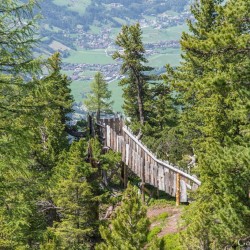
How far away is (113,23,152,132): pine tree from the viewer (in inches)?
1405

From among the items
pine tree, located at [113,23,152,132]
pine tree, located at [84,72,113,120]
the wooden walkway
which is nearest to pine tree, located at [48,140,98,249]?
the wooden walkway

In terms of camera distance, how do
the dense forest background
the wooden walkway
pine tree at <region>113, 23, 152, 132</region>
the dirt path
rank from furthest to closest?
pine tree at <region>113, 23, 152, 132</region>, the wooden walkway, the dirt path, the dense forest background

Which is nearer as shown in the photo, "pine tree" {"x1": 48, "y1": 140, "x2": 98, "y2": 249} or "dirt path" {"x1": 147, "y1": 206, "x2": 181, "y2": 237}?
"pine tree" {"x1": 48, "y1": 140, "x2": 98, "y2": 249}

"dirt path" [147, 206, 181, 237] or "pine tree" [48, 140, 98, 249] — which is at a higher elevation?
"pine tree" [48, 140, 98, 249]

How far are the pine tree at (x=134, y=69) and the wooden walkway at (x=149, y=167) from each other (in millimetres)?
6629

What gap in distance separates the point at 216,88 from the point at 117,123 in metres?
21.1

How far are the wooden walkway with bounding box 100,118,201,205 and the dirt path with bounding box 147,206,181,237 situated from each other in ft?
2.33

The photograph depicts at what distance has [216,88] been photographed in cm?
1130

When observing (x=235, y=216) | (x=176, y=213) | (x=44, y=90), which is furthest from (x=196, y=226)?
(x=176, y=213)

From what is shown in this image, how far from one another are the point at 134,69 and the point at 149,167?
42.2ft

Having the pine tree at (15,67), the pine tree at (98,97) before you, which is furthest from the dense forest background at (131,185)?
the pine tree at (98,97)

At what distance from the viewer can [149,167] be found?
83.0ft

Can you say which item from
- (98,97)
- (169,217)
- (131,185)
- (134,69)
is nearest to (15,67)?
(131,185)

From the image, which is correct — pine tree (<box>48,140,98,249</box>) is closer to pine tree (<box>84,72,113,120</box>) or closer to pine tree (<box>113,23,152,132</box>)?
pine tree (<box>113,23,152,132</box>)
